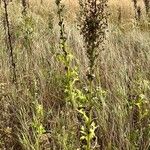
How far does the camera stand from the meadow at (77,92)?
2.74m

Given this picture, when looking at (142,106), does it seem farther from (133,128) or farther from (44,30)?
(44,30)

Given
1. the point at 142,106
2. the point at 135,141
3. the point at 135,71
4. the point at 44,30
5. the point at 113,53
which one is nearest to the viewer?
the point at 135,141

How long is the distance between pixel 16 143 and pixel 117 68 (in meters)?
1.57

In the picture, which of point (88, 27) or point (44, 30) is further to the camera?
point (44, 30)

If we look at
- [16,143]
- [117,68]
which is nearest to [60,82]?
[117,68]

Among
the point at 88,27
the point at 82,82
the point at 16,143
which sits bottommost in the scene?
the point at 16,143

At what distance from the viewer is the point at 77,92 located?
3.35 metres

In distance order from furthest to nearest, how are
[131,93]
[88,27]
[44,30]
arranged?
[44,30], [131,93], [88,27]

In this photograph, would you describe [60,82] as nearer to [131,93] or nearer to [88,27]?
[131,93]

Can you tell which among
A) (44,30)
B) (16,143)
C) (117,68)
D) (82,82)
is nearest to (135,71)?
(117,68)

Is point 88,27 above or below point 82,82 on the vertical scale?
above

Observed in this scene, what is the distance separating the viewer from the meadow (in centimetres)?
274

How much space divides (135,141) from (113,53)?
185 cm

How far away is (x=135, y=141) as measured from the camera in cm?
292
